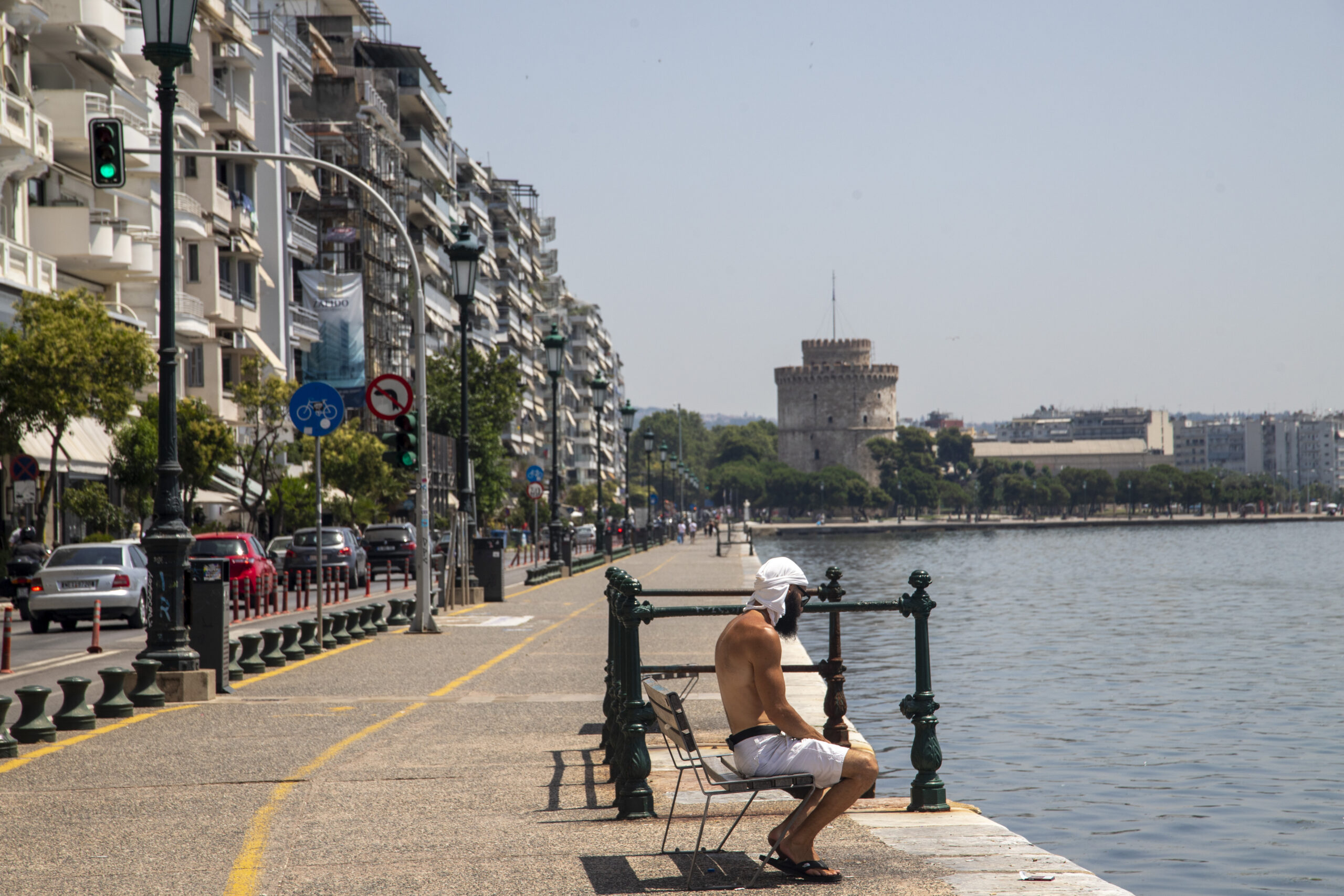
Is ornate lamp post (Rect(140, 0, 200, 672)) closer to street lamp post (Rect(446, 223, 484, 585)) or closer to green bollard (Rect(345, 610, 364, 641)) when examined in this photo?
green bollard (Rect(345, 610, 364, 641))

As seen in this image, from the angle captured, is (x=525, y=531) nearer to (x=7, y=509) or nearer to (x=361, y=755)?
(x=7, y=509)

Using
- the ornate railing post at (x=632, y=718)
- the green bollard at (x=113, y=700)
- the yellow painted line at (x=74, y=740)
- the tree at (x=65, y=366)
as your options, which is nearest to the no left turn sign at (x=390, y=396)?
the yellow painted line at (x=74, y=740)

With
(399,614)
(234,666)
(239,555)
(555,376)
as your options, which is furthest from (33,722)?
(555,376)

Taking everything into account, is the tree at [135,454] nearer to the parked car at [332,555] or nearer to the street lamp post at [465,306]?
the parked car at [332,555]

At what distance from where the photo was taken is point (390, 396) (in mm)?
20438

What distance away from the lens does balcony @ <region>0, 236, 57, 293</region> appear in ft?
116

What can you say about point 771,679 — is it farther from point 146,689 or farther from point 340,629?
point 340,629

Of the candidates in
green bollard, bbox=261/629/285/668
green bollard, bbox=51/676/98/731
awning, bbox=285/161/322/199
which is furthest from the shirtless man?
awning, bbox=285/161/322/199

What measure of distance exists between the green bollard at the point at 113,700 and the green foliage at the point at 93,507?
80.4 ft

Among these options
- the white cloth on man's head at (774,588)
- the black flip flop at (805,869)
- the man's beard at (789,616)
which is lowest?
the black flip flop at (805,869)

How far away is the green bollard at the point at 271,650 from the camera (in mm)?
17188

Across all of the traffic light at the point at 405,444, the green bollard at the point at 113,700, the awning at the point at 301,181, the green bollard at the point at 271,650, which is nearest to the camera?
the green bollard at the point at 113,700

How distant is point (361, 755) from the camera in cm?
1061

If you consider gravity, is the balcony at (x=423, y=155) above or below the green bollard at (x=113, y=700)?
above
